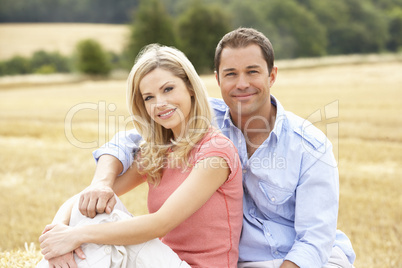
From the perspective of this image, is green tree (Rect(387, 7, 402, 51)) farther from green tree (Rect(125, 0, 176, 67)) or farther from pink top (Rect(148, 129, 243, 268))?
pink top (Rect(148, 129, 243, 268))

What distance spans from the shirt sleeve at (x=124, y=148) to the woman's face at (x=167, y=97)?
1.41 ft

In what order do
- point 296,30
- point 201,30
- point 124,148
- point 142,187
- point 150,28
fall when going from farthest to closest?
point 296,30
point 150,28
point 201,30
point 142,187
point 124,148

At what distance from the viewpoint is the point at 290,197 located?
2.73m

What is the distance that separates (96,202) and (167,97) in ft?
2.26

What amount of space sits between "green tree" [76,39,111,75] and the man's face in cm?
3508

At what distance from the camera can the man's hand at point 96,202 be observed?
249 centimetres

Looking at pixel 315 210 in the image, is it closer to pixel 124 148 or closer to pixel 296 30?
pixel 124 148

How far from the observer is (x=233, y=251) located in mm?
2668

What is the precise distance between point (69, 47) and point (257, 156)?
1916 inches

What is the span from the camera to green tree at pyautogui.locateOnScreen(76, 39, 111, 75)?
37.1 metres

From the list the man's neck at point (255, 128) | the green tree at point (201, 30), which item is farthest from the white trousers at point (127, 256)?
the green tree at point (201, 30)

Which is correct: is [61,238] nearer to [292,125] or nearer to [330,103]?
[292,125]

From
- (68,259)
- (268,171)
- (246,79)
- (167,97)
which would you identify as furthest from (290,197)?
(68,259)

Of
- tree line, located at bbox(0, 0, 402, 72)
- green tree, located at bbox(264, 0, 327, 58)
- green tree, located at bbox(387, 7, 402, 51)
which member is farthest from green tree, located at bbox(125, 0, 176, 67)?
green tree, located at bbox(387, 7, 402, 51)
